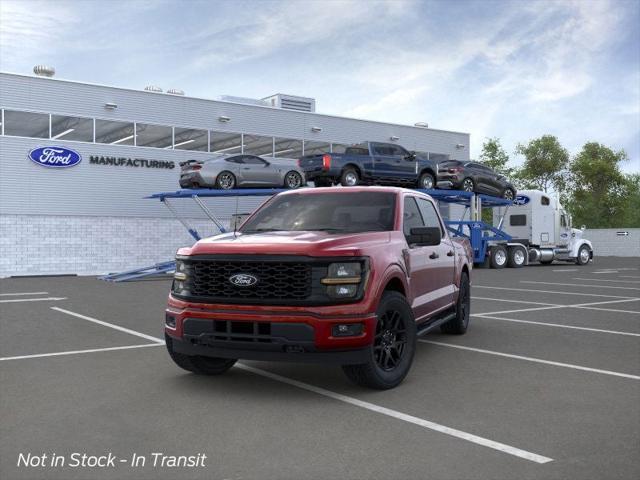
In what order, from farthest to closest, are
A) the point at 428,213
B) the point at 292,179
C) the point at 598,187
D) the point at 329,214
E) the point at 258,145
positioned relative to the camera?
the point at 598,187
the point at 258,145
the point at 292,179
the point at 428,213
the point at 329,214

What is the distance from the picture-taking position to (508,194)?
29.2 meters

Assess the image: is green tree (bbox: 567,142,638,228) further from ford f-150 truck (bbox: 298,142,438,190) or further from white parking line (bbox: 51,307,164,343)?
white parking line (bbox: 51,307,164,343)

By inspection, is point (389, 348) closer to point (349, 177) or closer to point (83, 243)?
point (349, 177)

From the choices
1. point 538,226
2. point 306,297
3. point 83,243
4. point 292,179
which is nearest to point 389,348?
point 306,297

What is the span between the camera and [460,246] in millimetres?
9164

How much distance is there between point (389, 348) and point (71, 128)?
23.6m

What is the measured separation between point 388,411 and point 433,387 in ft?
3.14

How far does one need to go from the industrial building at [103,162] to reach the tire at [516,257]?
1162 cm

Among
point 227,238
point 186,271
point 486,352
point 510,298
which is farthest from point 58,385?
point 510,298

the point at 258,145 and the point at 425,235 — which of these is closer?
the point at 425,235

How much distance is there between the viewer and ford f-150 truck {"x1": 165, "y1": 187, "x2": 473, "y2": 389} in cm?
545

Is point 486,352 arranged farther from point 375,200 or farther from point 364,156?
point 364,156

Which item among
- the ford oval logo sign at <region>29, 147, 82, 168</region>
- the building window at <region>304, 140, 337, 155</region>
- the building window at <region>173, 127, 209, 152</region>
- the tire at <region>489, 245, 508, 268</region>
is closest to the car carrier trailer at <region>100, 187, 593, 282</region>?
the tire at <region>489, 245, 508, 268</region>

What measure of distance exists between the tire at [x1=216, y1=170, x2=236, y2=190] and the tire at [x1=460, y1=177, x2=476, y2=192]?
924 centimetres
